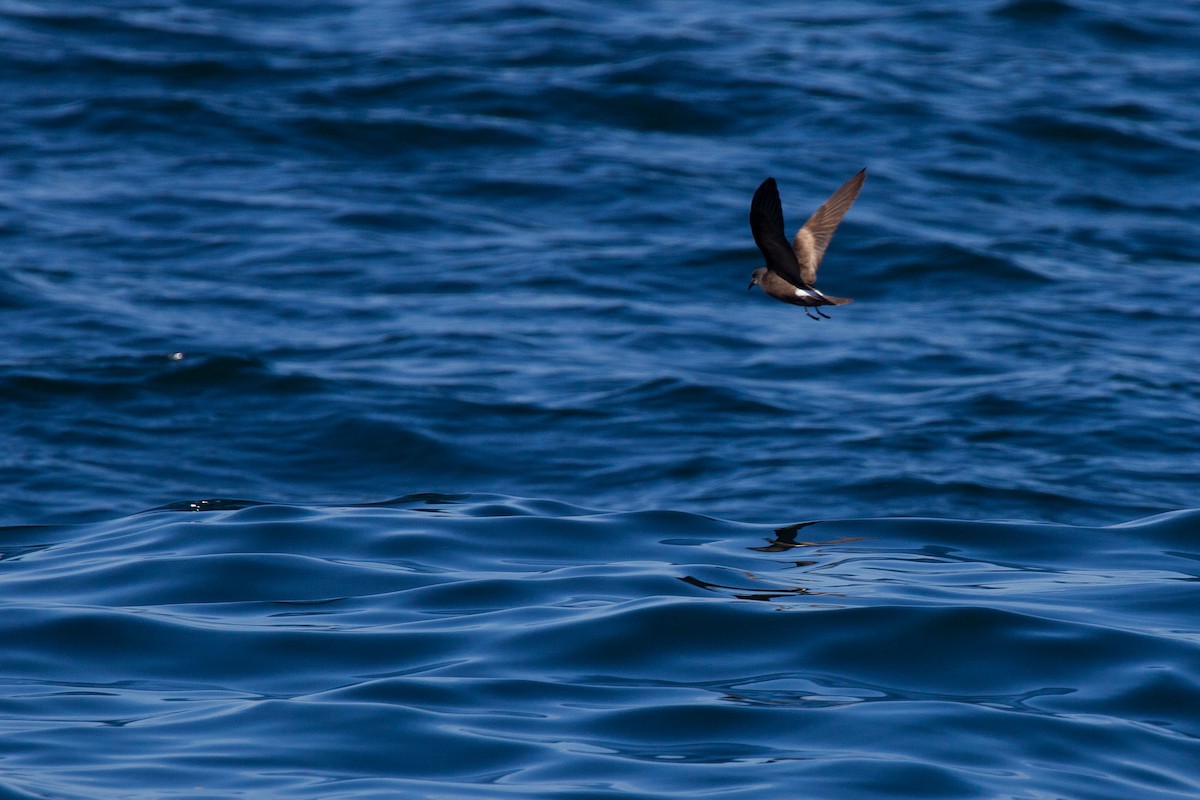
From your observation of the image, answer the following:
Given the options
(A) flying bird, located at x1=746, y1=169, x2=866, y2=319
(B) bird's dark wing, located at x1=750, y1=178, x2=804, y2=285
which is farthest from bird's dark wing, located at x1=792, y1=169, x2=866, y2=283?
(B) bird's dark wing, located at x1=750, y1=178, x2=804, y2=285

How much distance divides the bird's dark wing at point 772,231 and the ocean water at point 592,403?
1232mm

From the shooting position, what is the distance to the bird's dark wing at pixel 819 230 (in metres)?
6.97

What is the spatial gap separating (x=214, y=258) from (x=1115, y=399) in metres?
7.92

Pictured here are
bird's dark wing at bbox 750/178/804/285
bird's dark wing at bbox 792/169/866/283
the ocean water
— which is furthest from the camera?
bird's dark wing at bbox 792/169/866/283

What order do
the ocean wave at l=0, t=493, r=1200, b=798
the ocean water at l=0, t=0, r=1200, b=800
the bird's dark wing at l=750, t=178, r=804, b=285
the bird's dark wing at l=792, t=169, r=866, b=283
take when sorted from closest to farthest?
the ocean wave at l=0, t=493, r=1200, b=798
the ocean water at l=0, t=0, r=1200, b=800
the bird's dark wing at l=750, t=178, r=804, b=285
the bird's dark wing at l=792, t=169, r=866, b=283

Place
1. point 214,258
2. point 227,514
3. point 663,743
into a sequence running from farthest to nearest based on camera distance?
1. point 214,258
2. point 227,514
3. point 663,743

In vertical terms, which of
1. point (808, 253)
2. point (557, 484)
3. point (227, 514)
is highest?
point (808, 253)

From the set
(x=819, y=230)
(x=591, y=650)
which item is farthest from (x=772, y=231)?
(x=591, y=650)

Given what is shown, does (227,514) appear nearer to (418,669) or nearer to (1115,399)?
(418,669)

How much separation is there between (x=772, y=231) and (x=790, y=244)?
2.19ft

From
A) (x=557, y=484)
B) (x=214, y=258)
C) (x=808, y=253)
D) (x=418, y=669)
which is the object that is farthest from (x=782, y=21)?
(x=418, y=669)

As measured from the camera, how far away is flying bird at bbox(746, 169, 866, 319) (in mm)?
6117

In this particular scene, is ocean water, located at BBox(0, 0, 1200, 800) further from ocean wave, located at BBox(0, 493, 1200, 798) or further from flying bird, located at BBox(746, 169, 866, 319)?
flying bird, located at BBox(746, 169, 866, 319)

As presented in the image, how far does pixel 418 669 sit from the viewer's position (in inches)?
191
